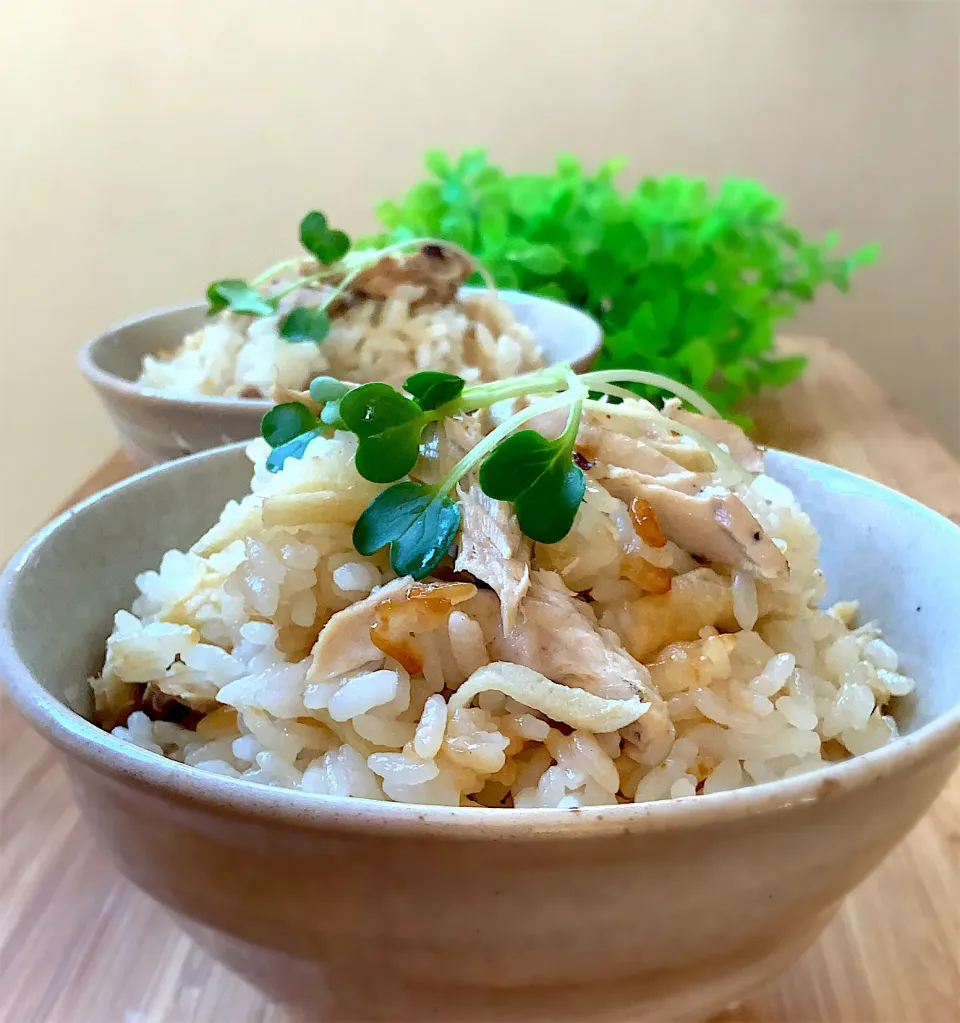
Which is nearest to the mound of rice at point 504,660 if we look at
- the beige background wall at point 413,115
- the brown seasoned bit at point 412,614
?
the brown seasoned bit at point 412,614

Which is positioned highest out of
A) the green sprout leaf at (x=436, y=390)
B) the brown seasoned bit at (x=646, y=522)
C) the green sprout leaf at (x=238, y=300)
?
the green sprout leaf at (x=436, y=390)

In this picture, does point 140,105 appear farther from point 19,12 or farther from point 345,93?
point 345,93

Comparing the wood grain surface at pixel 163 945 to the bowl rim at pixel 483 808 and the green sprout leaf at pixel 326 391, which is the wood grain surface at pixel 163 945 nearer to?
the bowl rim at pixel 483 808

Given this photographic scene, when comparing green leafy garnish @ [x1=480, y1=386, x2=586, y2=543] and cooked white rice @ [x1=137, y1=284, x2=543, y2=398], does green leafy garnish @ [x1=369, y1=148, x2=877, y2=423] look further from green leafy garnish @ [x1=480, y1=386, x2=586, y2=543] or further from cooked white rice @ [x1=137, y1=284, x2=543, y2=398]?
green leafy garnish @ [x1=480, y1=386, x2=586, y2=543]

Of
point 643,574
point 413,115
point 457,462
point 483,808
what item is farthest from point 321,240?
point 413,115

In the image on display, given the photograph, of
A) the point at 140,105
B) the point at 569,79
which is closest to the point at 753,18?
the point at 569,79

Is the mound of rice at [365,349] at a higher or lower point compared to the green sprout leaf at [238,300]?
lower

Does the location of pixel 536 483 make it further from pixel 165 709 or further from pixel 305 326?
pixel 305 326
